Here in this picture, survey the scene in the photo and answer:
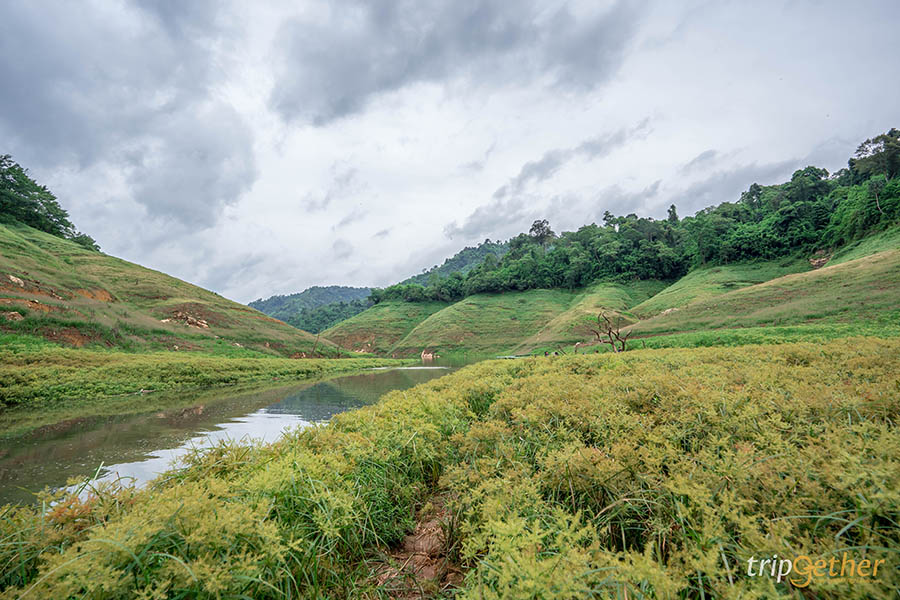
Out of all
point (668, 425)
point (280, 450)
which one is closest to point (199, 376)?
point (280, 450)

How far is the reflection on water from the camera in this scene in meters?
6.71

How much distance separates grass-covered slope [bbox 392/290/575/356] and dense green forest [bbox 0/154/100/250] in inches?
2437

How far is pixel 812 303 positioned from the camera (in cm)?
2900

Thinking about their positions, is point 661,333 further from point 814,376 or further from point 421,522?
point 421,522

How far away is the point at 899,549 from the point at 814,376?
3972 millimetres

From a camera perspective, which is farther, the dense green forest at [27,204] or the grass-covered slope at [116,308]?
the dense green forest at [27,204]

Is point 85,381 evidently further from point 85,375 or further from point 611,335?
point 611,335

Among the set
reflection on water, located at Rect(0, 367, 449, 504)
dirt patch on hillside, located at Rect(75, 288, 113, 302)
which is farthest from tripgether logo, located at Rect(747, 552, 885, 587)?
dirt patch on hillside, located at Rect(75, 288, 113, 302)

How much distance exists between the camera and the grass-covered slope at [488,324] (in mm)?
68562

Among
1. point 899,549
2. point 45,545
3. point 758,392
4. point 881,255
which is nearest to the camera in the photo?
point 899,549

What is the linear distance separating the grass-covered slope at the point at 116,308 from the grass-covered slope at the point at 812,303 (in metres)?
46.0

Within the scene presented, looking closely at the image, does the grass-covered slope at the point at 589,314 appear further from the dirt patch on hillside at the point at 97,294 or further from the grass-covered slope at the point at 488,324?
the dirt patch on hillside at the point at 97,294

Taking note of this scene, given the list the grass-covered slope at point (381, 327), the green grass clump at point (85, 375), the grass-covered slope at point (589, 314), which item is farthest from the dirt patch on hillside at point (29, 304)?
the grass-covered slope at point (381, 327)

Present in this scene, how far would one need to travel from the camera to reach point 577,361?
9453mm
